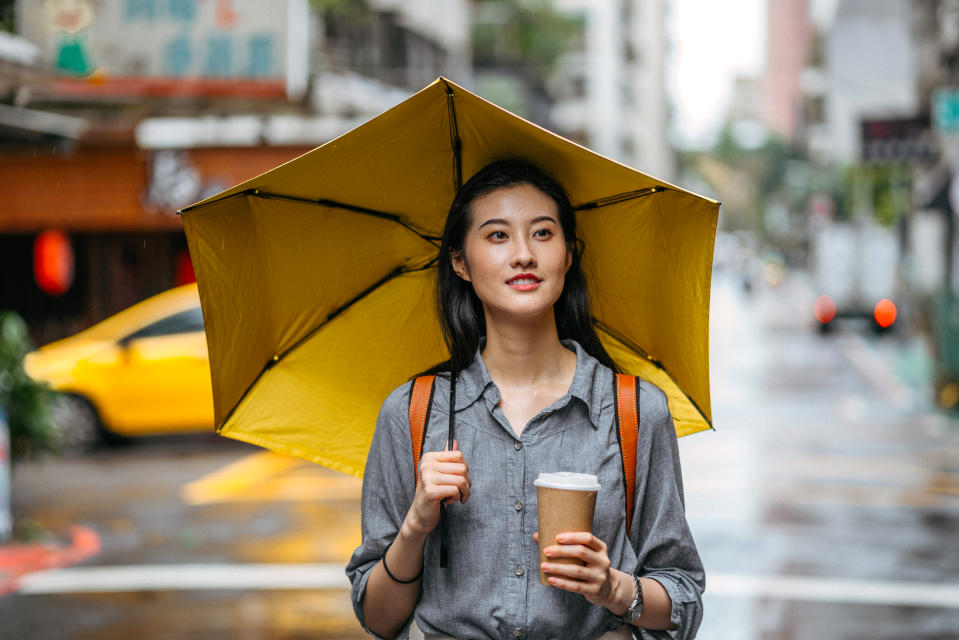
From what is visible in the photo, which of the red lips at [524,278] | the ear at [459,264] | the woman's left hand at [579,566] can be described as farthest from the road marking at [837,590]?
the woman's left hand at [579,566]

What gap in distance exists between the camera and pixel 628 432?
7.97ft

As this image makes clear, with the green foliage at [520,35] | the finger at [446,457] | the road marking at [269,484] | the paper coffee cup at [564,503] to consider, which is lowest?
the road marking at [269,484]

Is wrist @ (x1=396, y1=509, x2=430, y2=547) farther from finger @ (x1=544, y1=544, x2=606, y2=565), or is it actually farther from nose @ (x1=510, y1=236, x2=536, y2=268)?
nose @ (x1=510, y1=236, x2=536, y2=268)

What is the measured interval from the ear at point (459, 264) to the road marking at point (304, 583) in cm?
526

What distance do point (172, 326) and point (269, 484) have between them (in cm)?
326

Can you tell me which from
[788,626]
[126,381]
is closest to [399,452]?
[788,626]

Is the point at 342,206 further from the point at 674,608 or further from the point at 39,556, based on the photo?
the point at 39,556

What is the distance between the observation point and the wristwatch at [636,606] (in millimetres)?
2371

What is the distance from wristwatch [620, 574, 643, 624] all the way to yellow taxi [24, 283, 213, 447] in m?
11.9

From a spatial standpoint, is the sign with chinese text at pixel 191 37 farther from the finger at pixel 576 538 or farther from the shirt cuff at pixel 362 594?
the finger at pixel 576 538

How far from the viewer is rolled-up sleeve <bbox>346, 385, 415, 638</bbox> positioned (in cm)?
250

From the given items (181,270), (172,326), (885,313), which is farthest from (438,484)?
(885,313)

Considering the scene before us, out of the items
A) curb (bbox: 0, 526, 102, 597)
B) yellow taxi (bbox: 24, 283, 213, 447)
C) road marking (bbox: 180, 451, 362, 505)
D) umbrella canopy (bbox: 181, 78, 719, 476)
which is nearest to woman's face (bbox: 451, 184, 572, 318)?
umbrella canopy (bbox: 181, 78, 719, 476)

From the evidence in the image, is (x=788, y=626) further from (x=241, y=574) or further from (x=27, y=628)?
(x=27, y=628)
